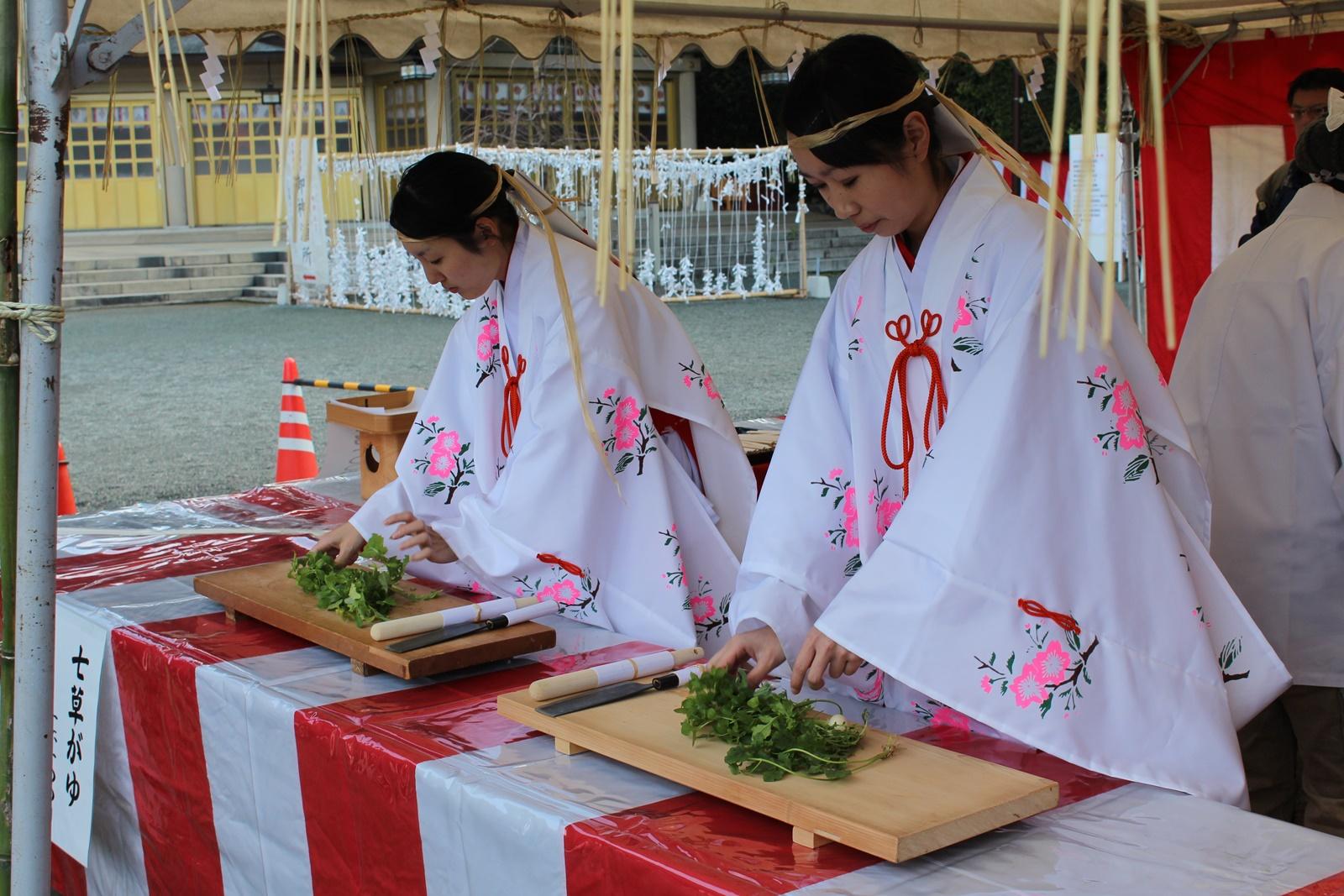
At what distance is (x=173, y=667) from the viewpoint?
2.11 metres

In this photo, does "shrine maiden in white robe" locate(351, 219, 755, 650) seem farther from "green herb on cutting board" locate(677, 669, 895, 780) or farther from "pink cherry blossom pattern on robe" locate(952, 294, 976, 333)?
"green herb on cutting board" locate(677, 669, 895, 780)

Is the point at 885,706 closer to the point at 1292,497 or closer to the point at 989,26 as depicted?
the point at 1292,497

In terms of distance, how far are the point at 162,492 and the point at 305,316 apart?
8.96 meters

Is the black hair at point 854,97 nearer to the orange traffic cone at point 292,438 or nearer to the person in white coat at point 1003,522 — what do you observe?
the person in white coat at point 1003,522

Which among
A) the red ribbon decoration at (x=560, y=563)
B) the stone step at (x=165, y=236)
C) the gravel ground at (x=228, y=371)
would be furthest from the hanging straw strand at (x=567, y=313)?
the stone step at (x=165, y=236)

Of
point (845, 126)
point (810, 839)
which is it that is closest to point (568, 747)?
point (810, 839)

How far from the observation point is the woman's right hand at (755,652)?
1.73 meters

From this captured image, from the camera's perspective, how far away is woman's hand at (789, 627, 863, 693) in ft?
5.24

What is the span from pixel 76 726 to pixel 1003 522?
1.74 m

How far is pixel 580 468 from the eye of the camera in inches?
92.2

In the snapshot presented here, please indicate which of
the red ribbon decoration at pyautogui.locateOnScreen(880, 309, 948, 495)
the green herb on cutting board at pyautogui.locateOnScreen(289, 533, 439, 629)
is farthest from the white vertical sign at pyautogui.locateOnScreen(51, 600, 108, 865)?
the red ribbon decoration at pyautogui.locateOnScreen(880, 309, 948, 495)

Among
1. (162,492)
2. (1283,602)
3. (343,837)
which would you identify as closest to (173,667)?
(343,837)

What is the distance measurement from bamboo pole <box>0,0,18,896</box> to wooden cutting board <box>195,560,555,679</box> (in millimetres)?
447

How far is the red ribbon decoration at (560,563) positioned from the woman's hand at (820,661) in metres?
0.75
